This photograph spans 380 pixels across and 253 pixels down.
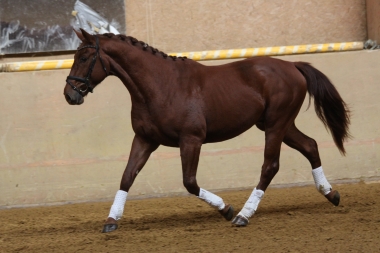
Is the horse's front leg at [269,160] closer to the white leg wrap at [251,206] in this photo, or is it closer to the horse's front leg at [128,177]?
the white leg wrap at [251,206]

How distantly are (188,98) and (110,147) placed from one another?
2.33 metres

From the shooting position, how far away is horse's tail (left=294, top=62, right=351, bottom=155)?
229 inches

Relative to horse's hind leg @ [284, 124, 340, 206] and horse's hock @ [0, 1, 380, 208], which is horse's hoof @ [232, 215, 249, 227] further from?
horse's hock @ [0, 1, 380, 208]

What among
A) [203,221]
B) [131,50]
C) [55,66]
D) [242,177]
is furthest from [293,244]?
[55,66]

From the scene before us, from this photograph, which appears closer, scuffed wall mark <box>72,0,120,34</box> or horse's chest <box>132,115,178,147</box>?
horse's chest <box>132,115,178,147</box>

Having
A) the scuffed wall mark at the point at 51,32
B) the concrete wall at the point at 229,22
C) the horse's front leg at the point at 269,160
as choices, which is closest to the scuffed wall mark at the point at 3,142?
the scuffed wall mark at the point at 51,32

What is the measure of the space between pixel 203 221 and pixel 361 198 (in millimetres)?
1847

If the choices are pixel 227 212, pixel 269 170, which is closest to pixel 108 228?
pixel 227 212

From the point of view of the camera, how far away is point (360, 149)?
746cm

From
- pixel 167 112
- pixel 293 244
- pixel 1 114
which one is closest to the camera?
pixel 293 244

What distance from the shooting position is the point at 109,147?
7.27 metres

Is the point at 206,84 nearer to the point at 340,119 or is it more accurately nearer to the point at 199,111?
the point at 199,111

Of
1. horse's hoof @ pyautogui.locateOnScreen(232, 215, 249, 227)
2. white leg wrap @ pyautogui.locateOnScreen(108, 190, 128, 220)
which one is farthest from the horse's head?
horse's hoof @ pyautogui.locateOnScreen(232, 215, 249, 227)

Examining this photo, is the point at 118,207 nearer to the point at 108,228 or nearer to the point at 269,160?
the point at 108,228
